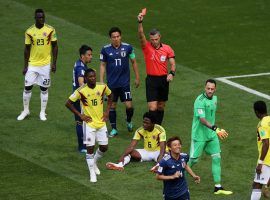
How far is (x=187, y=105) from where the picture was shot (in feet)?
95.0

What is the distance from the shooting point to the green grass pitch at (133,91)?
2311 cm

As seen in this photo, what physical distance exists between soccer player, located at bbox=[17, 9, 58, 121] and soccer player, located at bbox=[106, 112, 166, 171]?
4.27 m

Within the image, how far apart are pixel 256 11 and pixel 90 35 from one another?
6.78 m

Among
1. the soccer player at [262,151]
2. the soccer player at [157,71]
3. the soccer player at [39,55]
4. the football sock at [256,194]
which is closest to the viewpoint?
the soccer player at [262,151]

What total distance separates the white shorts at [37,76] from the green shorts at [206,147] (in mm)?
6141

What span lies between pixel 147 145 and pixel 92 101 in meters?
1.97

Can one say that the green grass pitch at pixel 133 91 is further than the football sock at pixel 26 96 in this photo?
No

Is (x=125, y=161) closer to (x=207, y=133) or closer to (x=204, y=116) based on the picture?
(x=207, y=133)

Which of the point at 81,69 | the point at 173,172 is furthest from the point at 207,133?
the point at 81,69

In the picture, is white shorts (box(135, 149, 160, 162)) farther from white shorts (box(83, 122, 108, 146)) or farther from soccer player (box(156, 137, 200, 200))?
soccer player (box(156, 137, 200, 200))

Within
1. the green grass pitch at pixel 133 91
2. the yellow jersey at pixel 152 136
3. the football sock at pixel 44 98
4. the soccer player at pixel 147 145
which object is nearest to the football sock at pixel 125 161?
the soccer player at pixel 147 145

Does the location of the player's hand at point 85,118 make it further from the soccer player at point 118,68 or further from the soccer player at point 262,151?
the soccer player at point 262,151

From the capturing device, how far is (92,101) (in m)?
23.1

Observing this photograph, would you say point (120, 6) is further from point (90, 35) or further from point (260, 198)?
point (260, 198)
